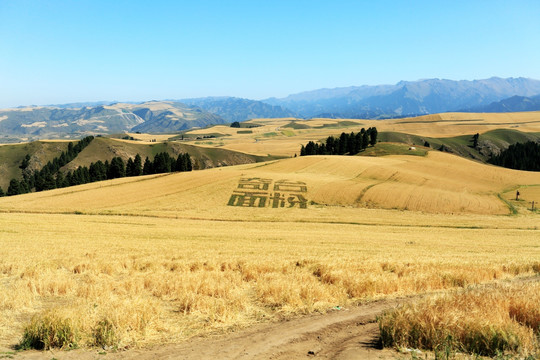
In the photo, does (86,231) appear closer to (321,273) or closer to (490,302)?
(321,273)

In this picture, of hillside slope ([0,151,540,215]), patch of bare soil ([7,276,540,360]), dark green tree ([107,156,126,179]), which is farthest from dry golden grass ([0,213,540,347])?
dark green tree ([107,156,126,179])

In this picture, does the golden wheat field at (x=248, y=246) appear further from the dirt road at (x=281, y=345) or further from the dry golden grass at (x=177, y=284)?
the dirt road at (x=281, y=345)

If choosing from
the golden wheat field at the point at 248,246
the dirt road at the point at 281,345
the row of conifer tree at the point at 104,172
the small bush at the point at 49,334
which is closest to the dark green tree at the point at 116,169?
the row of conifer tree at the point at 104,172

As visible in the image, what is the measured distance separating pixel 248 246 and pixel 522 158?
167 metres

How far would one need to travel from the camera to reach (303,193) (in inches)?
2835

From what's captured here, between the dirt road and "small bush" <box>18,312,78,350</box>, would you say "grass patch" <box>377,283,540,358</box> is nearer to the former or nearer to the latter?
the dirt road

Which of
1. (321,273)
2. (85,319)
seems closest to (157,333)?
(85,319)

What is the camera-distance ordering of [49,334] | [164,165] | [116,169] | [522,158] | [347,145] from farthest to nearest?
[522,158] < [347,145] < [164,165] < [116,169] < [49,334]

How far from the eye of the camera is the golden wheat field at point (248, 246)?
1150 centimetres

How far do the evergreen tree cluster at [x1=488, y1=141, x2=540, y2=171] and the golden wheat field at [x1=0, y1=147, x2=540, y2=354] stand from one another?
64.2 metres

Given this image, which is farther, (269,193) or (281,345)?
(269,193)

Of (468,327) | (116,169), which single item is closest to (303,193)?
(468,327)

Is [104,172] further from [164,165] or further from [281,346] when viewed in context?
[281,346]

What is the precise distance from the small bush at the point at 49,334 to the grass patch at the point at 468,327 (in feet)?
27.2
